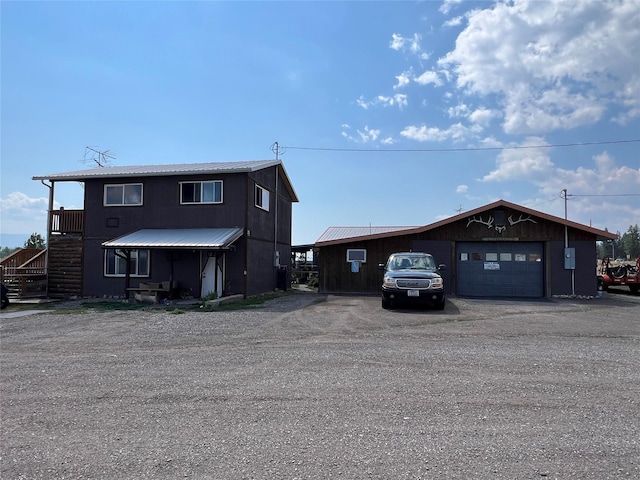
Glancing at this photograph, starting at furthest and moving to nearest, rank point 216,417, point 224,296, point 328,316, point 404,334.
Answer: point 224,296 < point 328,316 < point 404,334 < point 216,417

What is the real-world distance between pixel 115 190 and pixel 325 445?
17.7 m

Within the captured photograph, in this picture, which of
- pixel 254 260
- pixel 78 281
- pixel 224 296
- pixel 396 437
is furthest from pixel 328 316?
pixel 78 281

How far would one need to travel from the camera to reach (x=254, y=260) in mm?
17984

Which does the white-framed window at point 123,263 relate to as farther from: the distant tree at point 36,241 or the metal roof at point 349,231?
the distant tree at point 36,241

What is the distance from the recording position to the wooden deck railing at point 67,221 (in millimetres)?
18703

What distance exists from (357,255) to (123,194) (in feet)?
A: 35.0

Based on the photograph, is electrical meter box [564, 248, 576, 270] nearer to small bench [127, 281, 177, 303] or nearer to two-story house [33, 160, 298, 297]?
two-story house [33, 160, 298, 297]

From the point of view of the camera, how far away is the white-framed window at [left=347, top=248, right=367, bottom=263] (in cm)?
2041

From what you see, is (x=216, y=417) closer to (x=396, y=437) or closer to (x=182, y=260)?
(x=396, y=437)

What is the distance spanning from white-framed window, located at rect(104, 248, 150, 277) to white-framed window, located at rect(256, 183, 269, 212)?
4979 mm

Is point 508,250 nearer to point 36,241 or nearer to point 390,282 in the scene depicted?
point 390,282

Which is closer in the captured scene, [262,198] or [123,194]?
[123,194]

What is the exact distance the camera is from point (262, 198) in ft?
63.0

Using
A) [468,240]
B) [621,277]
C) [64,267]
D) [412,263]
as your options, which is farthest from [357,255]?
[621,277]
